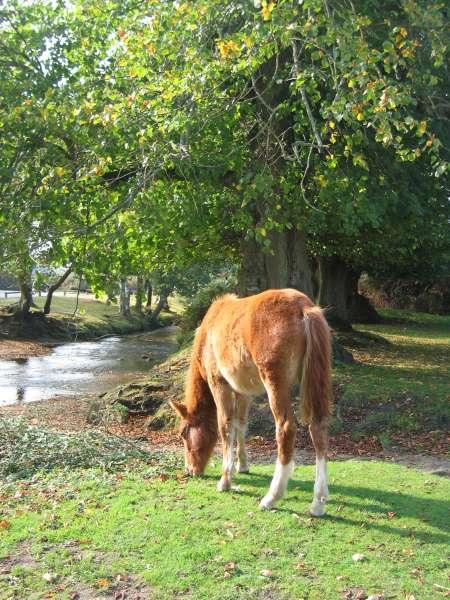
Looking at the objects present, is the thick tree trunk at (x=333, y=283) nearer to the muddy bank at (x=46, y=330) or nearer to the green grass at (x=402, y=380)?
the green grass at (x=402, y=380)

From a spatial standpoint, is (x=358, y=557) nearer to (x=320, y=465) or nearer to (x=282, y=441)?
(x=320, y=465)

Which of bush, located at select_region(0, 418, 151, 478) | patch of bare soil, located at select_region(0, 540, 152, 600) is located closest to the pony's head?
bush, located at select_region(0, 418, 151, 478)

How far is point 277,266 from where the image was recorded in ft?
53.6

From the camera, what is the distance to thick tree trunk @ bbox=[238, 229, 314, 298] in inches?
643

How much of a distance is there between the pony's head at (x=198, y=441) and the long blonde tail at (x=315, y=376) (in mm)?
2040

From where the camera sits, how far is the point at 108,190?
1317 centimetres

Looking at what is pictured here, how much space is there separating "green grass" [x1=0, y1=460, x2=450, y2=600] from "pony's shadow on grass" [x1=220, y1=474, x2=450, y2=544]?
12mm

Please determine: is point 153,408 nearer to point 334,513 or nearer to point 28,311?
point 334,513

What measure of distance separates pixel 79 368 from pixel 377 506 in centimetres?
1998

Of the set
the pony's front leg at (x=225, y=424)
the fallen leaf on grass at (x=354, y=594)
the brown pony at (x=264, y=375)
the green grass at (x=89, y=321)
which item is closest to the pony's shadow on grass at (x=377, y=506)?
the pony's front leg at (x=225, y=424)

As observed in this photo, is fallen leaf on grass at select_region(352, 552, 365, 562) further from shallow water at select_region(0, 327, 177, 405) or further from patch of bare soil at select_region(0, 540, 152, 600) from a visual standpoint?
shallow water at select_region(0, 327, 177, 405)

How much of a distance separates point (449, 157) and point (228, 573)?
12.1 metres

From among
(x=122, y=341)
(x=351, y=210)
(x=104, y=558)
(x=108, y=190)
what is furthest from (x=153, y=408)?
(x=122, y=341)

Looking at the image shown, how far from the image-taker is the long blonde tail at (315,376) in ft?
21.9
